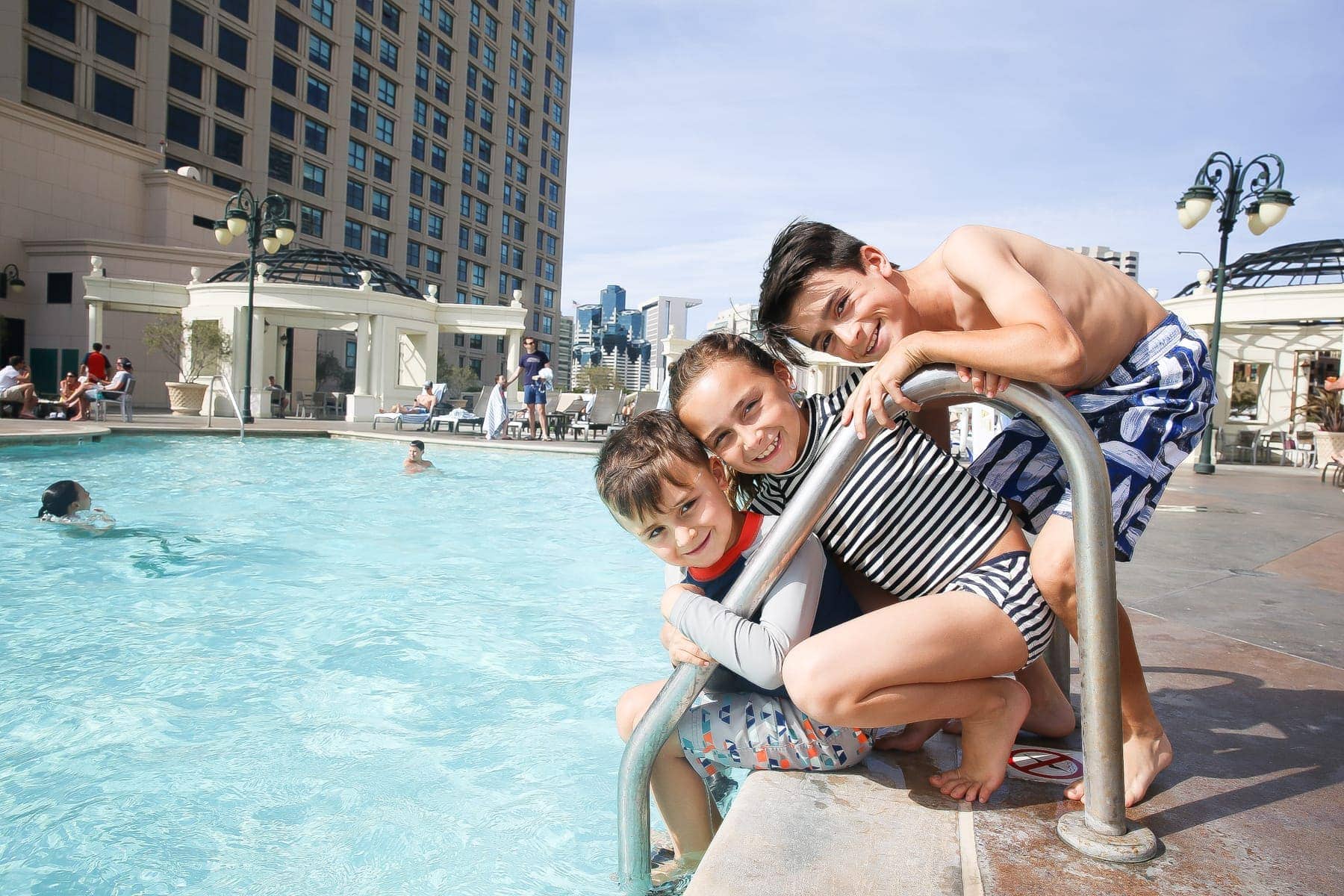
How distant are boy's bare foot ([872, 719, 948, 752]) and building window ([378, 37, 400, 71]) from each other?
52619mm

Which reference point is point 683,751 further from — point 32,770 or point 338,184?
point 338,184

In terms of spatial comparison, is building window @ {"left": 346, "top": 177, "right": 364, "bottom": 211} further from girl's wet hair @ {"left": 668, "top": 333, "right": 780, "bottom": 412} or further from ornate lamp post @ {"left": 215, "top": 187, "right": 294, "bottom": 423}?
girl's wet hair @ {"left": 668, "top": 333, "right": 780, "bottom": 412}

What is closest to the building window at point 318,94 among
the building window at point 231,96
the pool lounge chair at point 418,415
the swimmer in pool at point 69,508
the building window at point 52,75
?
the building window at point 231,96

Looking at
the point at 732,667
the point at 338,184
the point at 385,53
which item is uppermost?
Answer: the point at 385,53

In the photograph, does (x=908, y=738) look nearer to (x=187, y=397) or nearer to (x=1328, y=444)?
(x=1328, y=444)

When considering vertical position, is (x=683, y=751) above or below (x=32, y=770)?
above

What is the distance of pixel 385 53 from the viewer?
154ft

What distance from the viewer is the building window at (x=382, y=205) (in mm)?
47625

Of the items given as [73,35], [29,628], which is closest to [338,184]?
[73,35]

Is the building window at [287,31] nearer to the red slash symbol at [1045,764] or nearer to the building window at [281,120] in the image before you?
the building window at [281,120]

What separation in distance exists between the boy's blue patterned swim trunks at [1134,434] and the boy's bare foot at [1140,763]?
1.19 feet

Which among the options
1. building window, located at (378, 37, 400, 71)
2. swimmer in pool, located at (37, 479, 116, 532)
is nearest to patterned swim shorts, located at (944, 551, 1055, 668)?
swimmer in pool, located at (37, 479, 116, 532)

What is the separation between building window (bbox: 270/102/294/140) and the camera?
39.6 metres

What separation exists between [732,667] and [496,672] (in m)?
2.95
